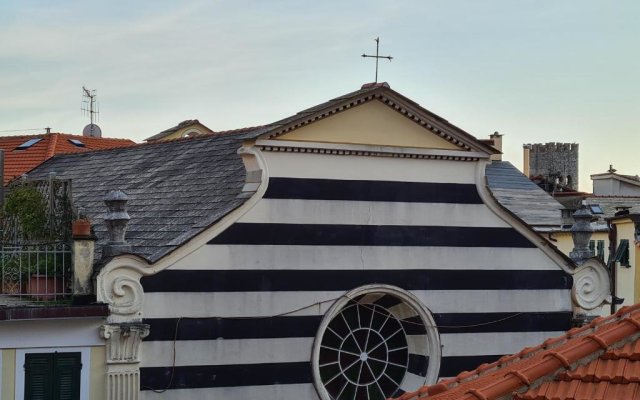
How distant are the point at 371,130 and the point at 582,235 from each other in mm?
5031

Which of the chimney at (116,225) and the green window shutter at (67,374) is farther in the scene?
the chimney at (116,225)

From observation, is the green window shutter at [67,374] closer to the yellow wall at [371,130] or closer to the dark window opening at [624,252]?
the yellow wall at [371,130]

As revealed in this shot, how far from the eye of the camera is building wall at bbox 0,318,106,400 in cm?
1945

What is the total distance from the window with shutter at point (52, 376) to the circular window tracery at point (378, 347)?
470 centimetres

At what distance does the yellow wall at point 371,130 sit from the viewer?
21953 mm

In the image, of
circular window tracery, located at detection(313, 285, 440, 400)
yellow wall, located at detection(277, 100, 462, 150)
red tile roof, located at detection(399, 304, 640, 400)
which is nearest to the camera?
red tile roof, located at detection(399, 304, 640, 400)

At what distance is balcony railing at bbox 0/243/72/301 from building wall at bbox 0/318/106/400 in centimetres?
73

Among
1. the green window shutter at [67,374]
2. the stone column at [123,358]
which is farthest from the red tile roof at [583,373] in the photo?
the green window shutter at [67,374]

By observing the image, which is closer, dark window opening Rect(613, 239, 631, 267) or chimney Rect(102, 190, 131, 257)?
chimney Rect(102, 190, 131, 257)

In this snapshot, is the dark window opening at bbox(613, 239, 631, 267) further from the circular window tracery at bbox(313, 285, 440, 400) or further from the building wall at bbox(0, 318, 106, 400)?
the building wall at bbox(0, 318, 106, 400)

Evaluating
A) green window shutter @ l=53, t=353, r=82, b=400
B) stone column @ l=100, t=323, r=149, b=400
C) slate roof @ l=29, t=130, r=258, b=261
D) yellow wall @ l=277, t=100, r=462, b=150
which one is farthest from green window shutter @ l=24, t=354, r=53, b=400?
yellow wall @ l=277, t=100, r=462, b=150

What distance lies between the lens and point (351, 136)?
2228 centimetres

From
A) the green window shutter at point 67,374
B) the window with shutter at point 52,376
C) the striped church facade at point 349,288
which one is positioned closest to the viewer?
the window with shutter at point 52,376

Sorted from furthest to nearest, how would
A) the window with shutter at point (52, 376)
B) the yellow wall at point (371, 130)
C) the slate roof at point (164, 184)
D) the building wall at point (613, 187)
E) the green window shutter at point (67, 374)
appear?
the building wall at point (613, 187) < the yellow wall at point (371, 130) < the slate roof at point (164, 184) < the green window shutter at point (67, 374) < the window with shutter at point (52, 376)
